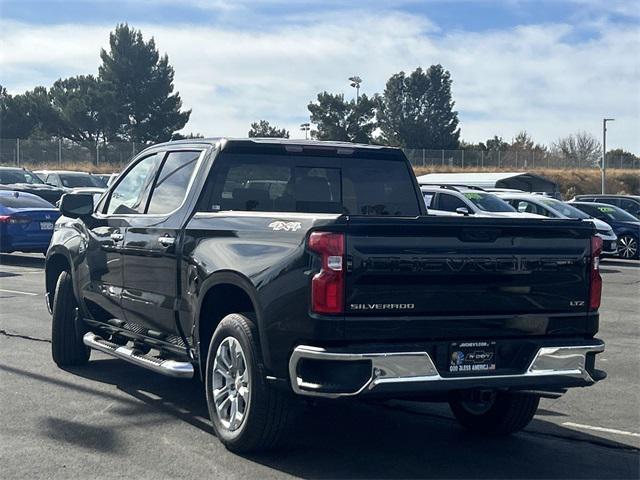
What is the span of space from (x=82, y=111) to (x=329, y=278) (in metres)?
57.6

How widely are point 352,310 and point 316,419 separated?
77.0 inches

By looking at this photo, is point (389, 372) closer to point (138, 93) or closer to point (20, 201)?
point (20, 201)

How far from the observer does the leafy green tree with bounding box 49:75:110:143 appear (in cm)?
5928

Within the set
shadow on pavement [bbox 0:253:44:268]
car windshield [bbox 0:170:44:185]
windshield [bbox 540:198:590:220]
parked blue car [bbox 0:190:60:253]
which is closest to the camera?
parked blue car [bbox 0:190:60:253]

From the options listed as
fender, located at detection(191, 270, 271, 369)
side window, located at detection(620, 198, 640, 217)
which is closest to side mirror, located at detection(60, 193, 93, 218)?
fender, located at detection(191, 270, 271, 369)

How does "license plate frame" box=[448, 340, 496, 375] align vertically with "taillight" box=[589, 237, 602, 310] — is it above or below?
below

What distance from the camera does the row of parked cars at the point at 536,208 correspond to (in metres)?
20.1

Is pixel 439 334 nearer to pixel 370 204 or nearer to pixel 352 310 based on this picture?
pixel 352 310

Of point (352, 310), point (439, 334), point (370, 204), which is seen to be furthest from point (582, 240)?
point (370, 204)

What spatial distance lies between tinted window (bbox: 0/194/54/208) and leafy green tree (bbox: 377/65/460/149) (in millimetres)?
53333

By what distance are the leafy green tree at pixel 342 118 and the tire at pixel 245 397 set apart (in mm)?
55417

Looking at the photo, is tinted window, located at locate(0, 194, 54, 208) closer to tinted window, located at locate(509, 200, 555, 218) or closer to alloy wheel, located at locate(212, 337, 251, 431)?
tinted window, located at locate(509, 200, 555, 218)

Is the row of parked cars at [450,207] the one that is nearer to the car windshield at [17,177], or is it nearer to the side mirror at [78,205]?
the car windshield at [17,177]

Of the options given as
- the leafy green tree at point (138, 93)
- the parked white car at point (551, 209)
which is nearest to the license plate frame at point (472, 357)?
the parked white car at point (551, 209)
